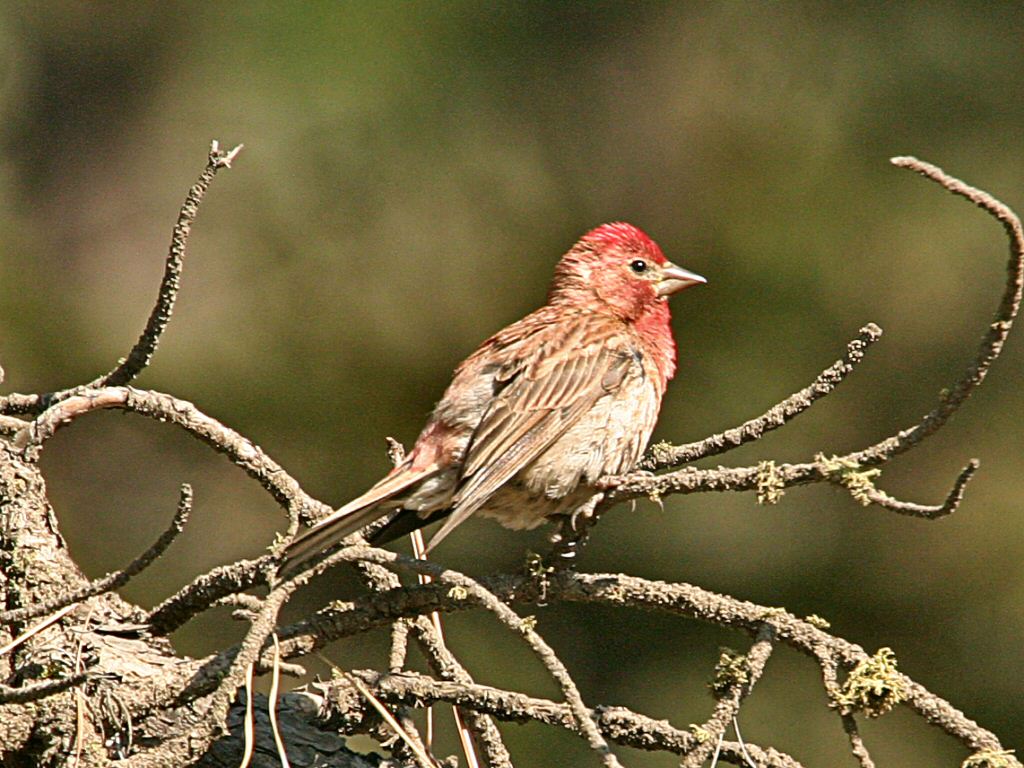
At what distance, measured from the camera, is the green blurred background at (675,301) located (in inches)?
227

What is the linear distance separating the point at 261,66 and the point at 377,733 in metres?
3.88

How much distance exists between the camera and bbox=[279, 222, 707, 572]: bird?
3.63m

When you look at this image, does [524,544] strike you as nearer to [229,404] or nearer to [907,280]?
[229,404]

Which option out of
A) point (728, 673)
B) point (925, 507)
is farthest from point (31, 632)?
point (925, 507)

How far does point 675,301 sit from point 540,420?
6.47ft

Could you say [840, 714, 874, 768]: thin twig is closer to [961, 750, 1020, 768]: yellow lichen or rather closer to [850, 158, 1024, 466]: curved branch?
[961, 750, 1020, 768]: yellow lichen

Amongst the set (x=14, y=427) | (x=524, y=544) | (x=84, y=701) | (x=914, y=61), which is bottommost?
(x=84, y=701)

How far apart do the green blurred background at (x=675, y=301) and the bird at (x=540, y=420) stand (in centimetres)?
137

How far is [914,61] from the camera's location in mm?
6492

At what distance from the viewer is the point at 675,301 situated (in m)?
5.79

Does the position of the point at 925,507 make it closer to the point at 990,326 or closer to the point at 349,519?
the point at 990,326

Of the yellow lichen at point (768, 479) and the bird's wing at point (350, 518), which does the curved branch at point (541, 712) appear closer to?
the bird's wing at point (350, 518)

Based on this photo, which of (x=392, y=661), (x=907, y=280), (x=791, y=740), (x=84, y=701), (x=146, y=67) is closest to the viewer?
(x=84, y=701)

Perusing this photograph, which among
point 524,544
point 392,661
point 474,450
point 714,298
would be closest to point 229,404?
point 524,544
